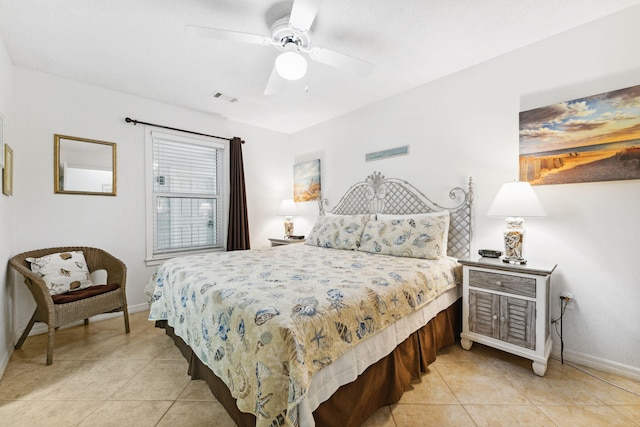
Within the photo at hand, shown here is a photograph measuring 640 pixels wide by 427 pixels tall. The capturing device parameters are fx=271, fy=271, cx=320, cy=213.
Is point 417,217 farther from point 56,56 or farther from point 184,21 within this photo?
point 56,56

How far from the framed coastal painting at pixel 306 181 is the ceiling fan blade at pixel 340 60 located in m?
2.23

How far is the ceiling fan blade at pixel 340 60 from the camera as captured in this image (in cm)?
192

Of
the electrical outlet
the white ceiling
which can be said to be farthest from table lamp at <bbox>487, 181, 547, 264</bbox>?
the white ceiling

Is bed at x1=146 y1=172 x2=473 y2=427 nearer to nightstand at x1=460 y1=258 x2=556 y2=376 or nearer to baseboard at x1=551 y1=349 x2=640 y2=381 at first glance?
nightstand at x1=460 y1=258 x2=556 y2=376

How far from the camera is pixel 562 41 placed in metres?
2.16

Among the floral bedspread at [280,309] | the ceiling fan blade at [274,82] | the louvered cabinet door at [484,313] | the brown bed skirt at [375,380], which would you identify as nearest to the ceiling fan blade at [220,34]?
the ceiling fan blade at [274,82]

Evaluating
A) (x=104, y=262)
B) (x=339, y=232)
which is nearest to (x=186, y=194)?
(x=104, y=262)

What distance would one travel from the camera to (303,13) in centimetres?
162

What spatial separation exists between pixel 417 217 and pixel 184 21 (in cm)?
258

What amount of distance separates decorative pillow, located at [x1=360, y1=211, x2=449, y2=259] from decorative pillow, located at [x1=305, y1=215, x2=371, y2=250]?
13 cm

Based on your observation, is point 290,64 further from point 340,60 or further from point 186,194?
point 186,194

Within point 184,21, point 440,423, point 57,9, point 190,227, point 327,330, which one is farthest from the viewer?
point 190,227

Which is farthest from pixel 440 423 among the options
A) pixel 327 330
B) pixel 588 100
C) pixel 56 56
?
pixel 56 56

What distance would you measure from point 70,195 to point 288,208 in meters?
2.60
